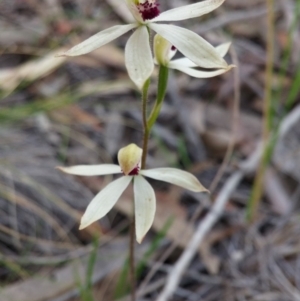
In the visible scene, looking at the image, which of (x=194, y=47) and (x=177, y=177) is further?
(x=177, y=177)

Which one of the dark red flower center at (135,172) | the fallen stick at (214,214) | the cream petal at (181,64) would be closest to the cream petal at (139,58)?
the cream petal at (181,64)

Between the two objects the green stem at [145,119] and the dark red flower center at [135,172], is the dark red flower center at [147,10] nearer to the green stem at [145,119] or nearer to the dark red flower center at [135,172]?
the green stem at [145,119]

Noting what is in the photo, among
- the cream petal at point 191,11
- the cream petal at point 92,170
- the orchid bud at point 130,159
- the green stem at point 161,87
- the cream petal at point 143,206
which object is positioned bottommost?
the cream petal at point 143,206

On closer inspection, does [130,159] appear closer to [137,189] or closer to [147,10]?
[137,189]

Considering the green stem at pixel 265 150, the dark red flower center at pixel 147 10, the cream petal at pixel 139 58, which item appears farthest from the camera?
the green stem at pixel 265 150

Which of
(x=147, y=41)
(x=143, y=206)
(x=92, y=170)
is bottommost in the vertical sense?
(x=143, y=206)

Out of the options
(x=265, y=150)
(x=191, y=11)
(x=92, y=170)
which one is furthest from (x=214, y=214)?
(x=191, y=11)
